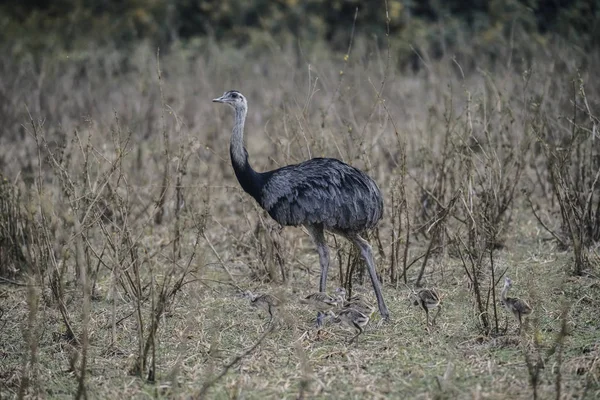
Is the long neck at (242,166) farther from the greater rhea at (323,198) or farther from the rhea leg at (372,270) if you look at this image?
the rhea leg at (372,270)

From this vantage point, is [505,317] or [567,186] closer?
[505,317]

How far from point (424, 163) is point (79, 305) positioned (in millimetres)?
3171

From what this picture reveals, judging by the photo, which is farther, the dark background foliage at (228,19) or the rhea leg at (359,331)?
the dark background foliage at (228,19)

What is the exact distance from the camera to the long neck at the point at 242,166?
6133mm

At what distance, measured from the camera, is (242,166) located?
6.18 meters

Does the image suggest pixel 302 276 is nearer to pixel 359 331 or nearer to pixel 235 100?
pixel 235 100

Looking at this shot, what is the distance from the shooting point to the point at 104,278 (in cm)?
707

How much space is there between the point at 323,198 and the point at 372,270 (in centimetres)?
59

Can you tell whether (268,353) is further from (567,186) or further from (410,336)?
(567,186)

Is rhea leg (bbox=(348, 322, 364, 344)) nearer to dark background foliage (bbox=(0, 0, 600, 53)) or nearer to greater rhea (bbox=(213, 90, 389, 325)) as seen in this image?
greater rhea (bbox=(213, 90, 389, 325))

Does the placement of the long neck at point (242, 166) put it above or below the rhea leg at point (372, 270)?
above

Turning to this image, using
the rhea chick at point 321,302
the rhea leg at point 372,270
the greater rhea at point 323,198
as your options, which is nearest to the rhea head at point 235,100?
the greater rhea at point 323,198

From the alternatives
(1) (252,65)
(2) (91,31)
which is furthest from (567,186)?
(2) (91,31)

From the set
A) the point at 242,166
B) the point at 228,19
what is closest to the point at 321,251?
the point at 242,166
